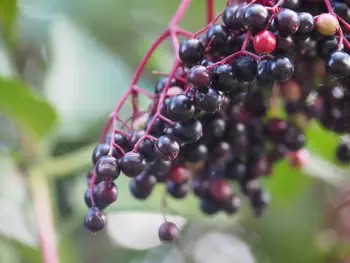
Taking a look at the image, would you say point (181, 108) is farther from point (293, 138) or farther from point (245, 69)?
point (293, 138)

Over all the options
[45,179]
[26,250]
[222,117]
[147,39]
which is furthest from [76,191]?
[222,117]

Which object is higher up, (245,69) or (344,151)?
(245,69)

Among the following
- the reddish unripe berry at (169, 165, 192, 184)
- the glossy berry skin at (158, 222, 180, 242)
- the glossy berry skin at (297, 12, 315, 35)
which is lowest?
the glossy berry skin at (158, 222, 180, 242)

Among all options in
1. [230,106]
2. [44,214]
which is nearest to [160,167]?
[230,106]

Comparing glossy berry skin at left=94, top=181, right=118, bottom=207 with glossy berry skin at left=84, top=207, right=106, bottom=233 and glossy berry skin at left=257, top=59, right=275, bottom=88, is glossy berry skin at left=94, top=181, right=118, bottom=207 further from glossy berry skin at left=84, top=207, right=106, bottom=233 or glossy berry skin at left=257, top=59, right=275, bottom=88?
glossy berry skin at left=257, top=59, right=275, bottom=88

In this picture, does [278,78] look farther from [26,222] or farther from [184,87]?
[26,222]

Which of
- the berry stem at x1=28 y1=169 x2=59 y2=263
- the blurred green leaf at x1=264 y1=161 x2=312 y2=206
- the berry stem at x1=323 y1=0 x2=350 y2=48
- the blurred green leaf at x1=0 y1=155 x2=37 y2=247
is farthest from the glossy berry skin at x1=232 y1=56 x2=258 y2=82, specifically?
the blurred green leaf at x1=264 y1=161 x2=312 y2=206
